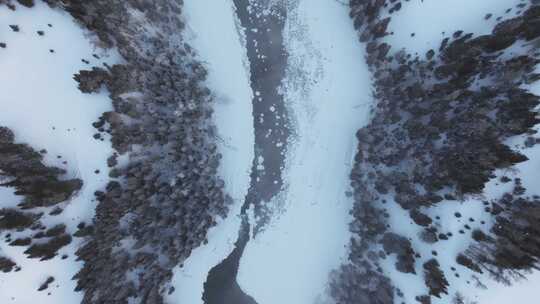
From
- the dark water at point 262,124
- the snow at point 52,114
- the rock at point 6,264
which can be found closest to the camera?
the snow at point 52,114

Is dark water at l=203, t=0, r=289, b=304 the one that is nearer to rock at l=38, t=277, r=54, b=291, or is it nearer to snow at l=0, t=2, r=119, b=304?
rock at l=38, t=277, r=54, b=291

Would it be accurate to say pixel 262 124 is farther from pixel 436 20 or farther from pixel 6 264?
pixel 6 264

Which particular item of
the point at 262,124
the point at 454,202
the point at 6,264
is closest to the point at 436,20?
the point at 454,202

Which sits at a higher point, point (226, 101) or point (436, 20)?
point (226, 101)

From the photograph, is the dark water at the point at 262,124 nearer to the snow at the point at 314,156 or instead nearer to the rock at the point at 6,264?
the snow at the point at 314,156

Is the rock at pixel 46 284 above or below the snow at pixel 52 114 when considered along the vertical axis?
below

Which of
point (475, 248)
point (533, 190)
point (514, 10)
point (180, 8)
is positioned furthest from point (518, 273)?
point (180, 8)

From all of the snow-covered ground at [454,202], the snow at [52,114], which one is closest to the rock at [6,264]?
the snow at [52,114]
